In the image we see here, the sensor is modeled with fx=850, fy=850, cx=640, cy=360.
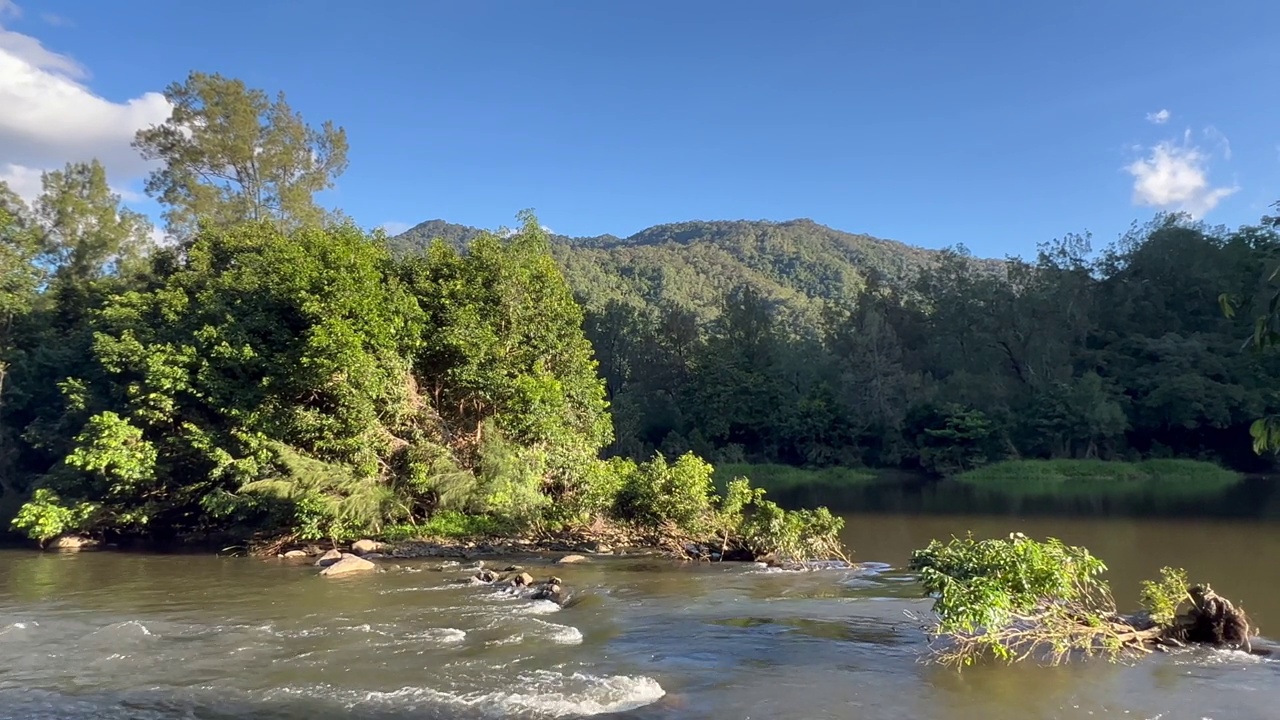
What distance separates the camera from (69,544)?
23141mm

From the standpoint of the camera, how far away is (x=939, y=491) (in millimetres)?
40312

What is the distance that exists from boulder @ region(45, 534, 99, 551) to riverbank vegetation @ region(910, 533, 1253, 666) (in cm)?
2250

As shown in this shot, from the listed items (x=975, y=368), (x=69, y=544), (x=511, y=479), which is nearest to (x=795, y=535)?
(x=511, y=479)

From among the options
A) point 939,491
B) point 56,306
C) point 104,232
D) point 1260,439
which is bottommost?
point 939,491

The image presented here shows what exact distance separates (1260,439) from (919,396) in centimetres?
5170

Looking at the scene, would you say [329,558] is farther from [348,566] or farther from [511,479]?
[511,479]

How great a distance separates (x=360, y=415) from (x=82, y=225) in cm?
2442

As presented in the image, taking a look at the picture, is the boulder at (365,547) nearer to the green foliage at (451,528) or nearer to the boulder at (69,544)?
the green foliage at (451,528)

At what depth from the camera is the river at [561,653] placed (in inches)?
363

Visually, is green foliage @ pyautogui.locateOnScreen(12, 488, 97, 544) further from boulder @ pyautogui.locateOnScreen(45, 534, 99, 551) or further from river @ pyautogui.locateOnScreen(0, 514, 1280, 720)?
river @ pyautogui.locateOnScreen(0, 514, 1280, 720)

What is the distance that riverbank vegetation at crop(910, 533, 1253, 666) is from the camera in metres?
9.88

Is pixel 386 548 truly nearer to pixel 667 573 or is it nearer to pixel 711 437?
pixel 667 573

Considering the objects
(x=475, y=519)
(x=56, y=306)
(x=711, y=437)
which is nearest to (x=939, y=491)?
(x=711, y=437)

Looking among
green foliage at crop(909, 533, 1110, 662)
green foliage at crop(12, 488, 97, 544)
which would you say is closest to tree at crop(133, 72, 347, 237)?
green foliage at crop(12, 488, 97, 544)
